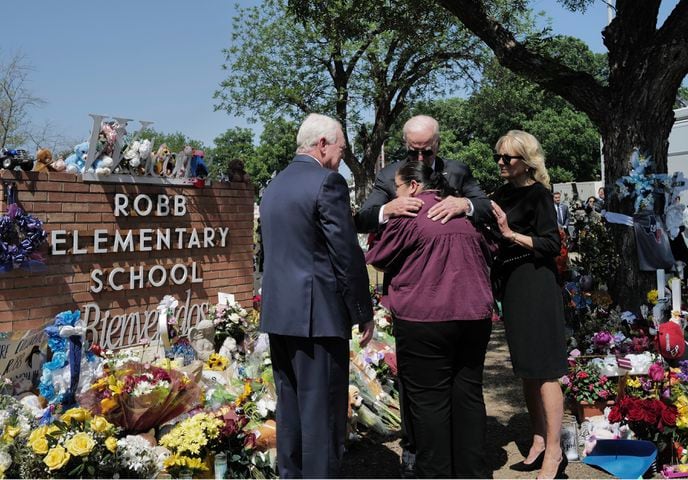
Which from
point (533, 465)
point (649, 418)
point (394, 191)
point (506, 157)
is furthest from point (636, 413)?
point (394, 191)

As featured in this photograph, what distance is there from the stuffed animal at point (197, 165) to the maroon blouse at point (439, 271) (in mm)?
3278

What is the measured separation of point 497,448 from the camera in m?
4.14

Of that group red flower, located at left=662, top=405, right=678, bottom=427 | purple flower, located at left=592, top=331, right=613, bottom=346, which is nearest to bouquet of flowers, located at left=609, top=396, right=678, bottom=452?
red flower, located at left=662, top=405, right=678, bottom=427

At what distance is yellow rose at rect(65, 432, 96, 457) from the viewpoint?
285 cm

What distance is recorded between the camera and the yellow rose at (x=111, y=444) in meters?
2.98

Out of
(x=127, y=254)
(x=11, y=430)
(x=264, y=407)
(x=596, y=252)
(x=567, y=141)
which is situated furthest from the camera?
(x=567, y=141)

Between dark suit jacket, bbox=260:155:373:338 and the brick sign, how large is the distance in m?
2.35

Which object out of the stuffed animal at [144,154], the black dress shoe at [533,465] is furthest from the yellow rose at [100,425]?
the stuffed animal at [144,154]

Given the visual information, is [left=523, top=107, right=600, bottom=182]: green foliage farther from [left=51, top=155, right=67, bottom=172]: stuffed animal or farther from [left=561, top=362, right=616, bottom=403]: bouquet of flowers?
[left=51, top=155, right=67, bottom=172]: stuffed animal

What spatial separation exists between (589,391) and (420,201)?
210 centimetres

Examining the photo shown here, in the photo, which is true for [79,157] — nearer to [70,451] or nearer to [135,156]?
[135,156]

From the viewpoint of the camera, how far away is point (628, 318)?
4.96 m

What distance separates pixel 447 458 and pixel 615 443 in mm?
1354

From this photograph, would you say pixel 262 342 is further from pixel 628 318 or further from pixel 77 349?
pixel 628 318
